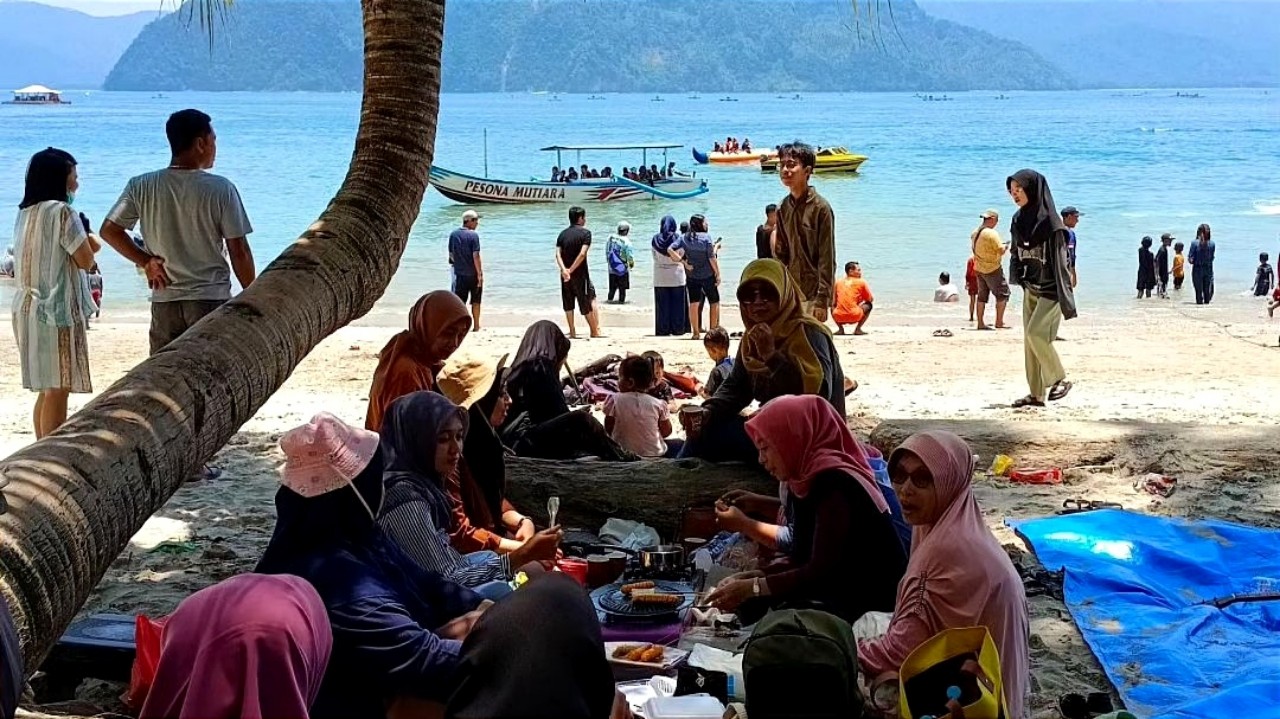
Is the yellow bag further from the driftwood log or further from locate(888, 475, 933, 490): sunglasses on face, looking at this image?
the driftwood log

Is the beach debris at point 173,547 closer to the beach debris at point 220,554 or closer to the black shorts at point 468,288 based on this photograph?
the beach debris at point 220,554

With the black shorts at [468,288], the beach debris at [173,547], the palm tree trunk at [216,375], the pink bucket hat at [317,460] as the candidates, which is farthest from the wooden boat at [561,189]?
the pink bucket hat at [317,460]

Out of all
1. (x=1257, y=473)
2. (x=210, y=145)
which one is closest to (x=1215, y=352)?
(x=1257, y=473)

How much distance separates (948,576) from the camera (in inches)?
148

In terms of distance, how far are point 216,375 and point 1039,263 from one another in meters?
6.95

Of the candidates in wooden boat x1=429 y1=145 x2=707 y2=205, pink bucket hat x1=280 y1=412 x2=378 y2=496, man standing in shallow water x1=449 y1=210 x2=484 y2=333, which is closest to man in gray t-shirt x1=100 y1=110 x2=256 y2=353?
pink bucket hat x1=280 y1=412 x2=378 y2=496

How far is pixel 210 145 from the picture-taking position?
19.9 ft

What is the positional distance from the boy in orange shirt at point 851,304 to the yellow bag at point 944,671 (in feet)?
39.8

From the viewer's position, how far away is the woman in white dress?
6.50m

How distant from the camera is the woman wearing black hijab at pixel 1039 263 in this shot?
9219 mm

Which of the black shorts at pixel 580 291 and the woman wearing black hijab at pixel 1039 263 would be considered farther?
the black shorts at pixel 580 291

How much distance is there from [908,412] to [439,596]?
6.73 m

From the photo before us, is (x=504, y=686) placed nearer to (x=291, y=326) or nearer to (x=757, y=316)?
(x=291, y=326)

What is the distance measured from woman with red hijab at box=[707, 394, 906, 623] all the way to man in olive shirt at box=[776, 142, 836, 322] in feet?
11.6
